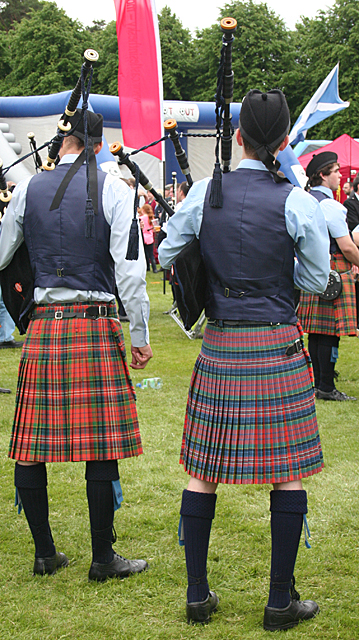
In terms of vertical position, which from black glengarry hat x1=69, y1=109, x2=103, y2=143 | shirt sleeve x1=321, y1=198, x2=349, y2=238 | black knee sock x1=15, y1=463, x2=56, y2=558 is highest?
black glengarry hat x1=69, y1=109, x2=103, y2=143

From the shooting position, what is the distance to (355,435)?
4207 mm

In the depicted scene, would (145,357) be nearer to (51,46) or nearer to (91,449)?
(91,449)

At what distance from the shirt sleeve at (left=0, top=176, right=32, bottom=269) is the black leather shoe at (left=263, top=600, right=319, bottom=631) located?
5.12ft

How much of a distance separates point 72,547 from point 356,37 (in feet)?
94.8

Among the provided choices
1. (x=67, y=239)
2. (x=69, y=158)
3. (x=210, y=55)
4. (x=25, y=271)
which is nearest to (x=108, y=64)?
(x=210, y=55)

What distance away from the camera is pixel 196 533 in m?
2.18

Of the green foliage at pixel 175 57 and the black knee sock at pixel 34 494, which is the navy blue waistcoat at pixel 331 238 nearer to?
the black knee sock at pixel 34 494

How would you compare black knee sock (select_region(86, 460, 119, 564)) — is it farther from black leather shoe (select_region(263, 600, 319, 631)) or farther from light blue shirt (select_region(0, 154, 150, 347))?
black leather shoe (select_region(263, 600, 319, 631))

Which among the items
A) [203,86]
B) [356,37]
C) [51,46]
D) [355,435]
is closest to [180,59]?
[203,86]

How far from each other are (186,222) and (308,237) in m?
0.40

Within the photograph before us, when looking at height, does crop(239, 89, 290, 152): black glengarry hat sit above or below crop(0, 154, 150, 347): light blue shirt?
above

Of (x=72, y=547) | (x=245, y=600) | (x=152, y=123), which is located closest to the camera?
(x=245, y=600)

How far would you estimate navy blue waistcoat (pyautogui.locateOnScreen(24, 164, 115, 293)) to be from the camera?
2.41m

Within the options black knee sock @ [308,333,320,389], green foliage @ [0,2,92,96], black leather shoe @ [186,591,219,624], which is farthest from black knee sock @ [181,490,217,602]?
green foliage @ [0,2,92,96]
